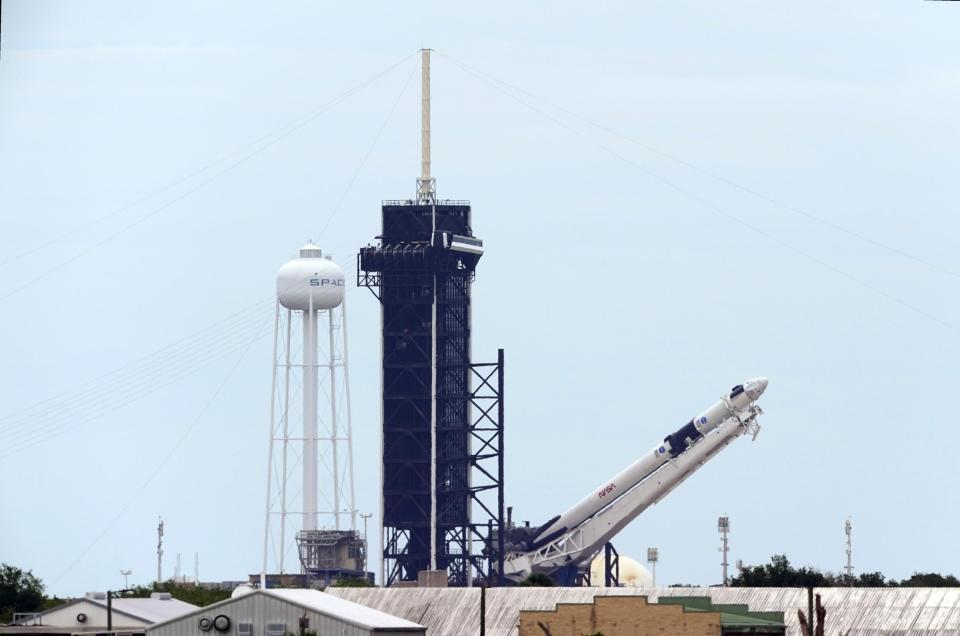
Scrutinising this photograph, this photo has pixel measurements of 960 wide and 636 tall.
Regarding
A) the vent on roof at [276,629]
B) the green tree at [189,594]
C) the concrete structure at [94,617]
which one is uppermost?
the green tree at [189,594]

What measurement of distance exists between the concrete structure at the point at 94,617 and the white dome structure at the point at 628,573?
245 feet

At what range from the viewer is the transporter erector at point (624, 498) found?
13425 centimetres

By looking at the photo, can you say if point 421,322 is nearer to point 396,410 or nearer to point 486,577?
point 396,410

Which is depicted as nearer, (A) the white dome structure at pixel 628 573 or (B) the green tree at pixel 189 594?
(B) the green tree at pixel 189 594

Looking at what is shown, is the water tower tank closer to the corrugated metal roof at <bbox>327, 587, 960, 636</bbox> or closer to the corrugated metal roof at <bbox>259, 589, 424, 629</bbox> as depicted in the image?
the corrugated metal roof at <bbox>327, 587, 960, 636</bbox>

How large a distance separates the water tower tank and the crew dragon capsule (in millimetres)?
29971

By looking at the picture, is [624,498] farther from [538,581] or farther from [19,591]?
[19,591]

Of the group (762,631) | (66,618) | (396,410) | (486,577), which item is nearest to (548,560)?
(486,577)

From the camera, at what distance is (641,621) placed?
7244 centimetres

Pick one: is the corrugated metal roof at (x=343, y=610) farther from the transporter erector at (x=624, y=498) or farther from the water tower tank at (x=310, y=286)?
the water tower tank at (x=310, y=286)

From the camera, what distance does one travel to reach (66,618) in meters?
88.5

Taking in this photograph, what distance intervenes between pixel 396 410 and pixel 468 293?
1121 centimetres

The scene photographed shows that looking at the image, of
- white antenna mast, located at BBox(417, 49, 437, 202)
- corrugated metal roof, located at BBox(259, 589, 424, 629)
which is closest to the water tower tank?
white antenna mast, located at BBox(417, 49, 437, 202)

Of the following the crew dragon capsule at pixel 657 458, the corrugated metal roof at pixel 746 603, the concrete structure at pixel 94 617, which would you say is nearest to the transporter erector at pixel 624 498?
the crew dragon capsule at pixel 657 458
